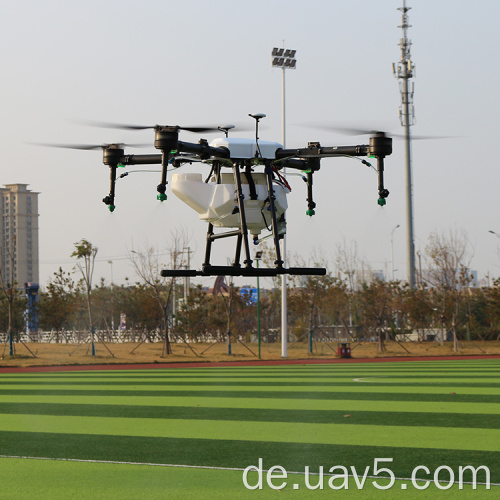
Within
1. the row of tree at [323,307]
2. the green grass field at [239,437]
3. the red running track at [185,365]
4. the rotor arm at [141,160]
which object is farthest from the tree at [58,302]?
the rotor arm at [141,160]

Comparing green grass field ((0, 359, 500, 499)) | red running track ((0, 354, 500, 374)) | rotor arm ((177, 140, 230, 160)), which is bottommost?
red running track ((0, 354, 500, 374))

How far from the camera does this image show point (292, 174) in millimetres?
7758

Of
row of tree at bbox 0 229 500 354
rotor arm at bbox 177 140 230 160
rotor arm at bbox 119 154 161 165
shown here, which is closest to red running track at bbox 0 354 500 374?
row of tree at bbox 0 229 500 354

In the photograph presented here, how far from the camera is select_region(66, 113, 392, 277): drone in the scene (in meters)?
7.02

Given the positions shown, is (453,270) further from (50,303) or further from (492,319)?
(50,303)

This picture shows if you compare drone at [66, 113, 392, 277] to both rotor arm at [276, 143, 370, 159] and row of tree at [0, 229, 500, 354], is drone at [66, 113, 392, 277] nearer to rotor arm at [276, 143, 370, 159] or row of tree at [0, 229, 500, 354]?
rotor arm at [276, 143, 370, 159]

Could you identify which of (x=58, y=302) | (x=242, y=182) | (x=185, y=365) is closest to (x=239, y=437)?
(x=242, y=182)

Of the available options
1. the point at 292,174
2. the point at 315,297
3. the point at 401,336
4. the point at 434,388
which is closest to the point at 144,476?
the point at 292,174

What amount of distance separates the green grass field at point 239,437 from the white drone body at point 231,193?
2.72 m

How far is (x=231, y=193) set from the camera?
718cm

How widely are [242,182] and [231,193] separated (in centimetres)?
18

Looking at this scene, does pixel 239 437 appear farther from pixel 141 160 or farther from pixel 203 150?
pixel 203 150

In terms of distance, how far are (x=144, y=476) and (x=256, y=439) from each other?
8.91 feet

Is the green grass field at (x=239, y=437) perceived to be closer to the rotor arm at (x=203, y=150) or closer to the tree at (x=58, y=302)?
the rotor arm at (x=203, y=150)
